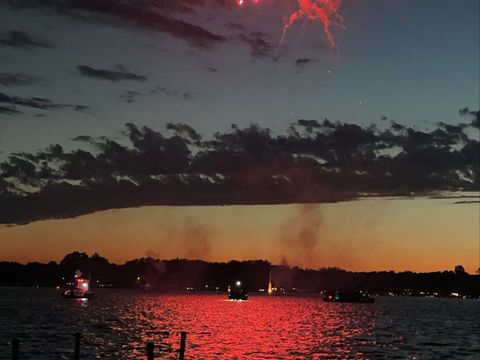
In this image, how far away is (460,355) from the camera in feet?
300

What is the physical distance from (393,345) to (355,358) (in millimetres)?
23063

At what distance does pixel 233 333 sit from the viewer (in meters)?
114

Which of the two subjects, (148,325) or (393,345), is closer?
(393,345)

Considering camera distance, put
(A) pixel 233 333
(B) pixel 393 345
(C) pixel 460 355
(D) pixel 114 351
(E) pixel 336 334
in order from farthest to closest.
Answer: (E) pixel 336 334 → (A) pixel 233 333 → (B) pixel 393 345 → (C) pixel 460 355 → (D) pixel 114 351

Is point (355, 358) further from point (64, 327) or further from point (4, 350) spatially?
point (64, 327)

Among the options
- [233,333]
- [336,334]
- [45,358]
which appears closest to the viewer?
[45,358]

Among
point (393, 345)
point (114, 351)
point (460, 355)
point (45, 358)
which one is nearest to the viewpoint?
point (45, 358)

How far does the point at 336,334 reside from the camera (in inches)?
4791

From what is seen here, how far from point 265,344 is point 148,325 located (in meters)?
37.8

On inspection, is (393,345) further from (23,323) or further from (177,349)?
(23,323)

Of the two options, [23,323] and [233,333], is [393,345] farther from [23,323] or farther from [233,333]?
[23,323]

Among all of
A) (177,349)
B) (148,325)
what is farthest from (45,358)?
(148,325)

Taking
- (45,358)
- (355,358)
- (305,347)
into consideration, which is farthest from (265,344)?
(45,358)

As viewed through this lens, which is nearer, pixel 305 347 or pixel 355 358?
pixel 355 358
